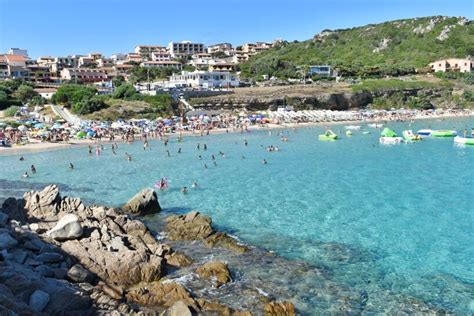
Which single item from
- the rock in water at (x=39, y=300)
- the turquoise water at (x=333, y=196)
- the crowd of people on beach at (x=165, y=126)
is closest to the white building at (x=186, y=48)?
the crowd of people on beach at (x=165, y=126)

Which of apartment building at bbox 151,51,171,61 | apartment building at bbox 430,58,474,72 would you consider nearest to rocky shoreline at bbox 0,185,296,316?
apartment building at bbox 430,58,474,72

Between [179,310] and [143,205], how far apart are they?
38.6ft

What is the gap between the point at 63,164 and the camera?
3831 centimetres

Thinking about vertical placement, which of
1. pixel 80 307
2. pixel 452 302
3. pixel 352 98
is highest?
pixel 352 98

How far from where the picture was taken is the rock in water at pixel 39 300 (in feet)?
31.9

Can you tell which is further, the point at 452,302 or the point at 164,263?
the point at 164,263

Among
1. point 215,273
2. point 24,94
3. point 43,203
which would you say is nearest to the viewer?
point 215,273

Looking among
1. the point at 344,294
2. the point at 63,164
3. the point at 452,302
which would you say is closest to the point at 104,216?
the point at 344,294

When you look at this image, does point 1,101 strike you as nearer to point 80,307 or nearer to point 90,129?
point 90,129

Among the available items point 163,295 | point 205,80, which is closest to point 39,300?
point 163,295

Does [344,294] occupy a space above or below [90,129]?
below

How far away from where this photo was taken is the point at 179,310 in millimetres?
11047

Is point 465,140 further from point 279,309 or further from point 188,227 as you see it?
point 279,309

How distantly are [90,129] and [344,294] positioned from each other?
46917 mm
